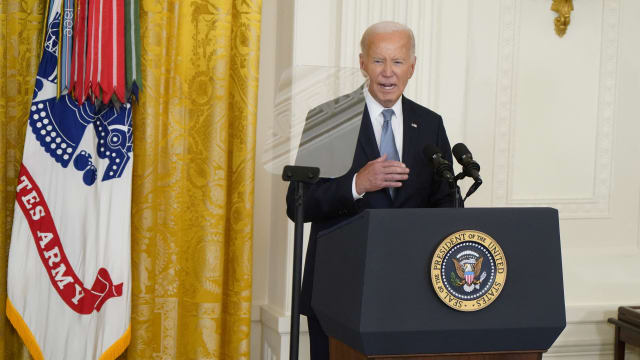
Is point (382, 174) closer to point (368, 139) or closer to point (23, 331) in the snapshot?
point (368, 139)

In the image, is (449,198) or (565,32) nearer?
(449,198)

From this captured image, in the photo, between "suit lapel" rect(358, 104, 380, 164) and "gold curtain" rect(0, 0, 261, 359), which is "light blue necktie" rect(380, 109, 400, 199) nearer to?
"suit lapel" rect(358, 104, 380, 164)

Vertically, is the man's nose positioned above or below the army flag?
above

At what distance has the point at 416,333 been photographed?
1537 millimetres

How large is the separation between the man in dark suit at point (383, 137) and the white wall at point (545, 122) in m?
1.11

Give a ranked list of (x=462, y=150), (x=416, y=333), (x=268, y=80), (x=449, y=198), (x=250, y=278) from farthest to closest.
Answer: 1. (x=268, y=80)
2. (x=250, y=278)
3. (x=449, y=198)
4. (x=462, y=150)
5. (x=416, y=333)

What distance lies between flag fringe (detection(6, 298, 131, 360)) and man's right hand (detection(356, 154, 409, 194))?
1474 millimetres

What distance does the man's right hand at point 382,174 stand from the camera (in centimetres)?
184

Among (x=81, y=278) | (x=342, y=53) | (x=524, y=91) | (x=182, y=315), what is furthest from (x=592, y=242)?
(x=81, y=278)

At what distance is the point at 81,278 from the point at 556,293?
1.95m

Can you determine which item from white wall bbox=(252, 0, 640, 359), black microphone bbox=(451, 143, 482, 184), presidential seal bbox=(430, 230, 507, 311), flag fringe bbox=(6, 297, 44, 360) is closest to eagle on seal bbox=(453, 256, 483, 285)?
presidential seal bbox=(430, 230, 507, 311)

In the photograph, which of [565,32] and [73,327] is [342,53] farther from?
[73,327]

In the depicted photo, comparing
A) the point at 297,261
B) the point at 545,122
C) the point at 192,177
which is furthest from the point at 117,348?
the point at 545,122

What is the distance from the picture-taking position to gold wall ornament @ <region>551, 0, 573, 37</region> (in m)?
3.64
